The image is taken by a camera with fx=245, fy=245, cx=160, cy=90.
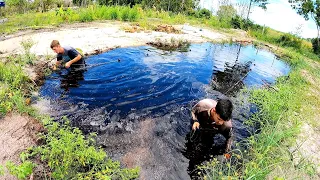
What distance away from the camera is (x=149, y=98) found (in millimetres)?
5969

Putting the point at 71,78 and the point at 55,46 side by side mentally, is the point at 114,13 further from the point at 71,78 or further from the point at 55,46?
the point at 55,46

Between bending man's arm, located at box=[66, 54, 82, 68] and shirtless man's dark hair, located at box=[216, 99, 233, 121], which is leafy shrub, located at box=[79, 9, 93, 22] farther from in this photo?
shirtless man's dark hair, located at box=[216, 99, 233, 121]

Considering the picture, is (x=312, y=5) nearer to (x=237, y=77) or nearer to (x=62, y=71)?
(x=237, y=77)

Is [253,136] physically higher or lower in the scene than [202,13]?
lower

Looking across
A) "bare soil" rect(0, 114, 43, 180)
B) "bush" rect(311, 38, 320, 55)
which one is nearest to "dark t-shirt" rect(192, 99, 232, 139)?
"bare soil" rect(0, 114, 43, 180)

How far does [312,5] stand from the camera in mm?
17828

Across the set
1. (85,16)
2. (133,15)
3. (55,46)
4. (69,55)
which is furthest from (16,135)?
(133,15)

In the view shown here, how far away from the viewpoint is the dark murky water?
162 inches

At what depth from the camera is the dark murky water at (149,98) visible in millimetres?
4117

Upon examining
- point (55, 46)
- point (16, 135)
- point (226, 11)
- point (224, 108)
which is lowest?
point (16, 135)

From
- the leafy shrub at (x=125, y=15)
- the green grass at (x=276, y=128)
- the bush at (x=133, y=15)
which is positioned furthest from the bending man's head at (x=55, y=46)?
the bush at (x=133, y=15)

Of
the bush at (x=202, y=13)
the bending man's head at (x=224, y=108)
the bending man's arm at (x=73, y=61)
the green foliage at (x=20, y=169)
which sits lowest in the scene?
the green foliage at (x=20, y=169)

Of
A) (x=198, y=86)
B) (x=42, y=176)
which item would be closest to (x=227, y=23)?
(x=198, y=86)

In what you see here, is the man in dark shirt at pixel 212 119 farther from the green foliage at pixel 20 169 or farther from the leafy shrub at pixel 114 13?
the leafy shrub at pixel 114 13
